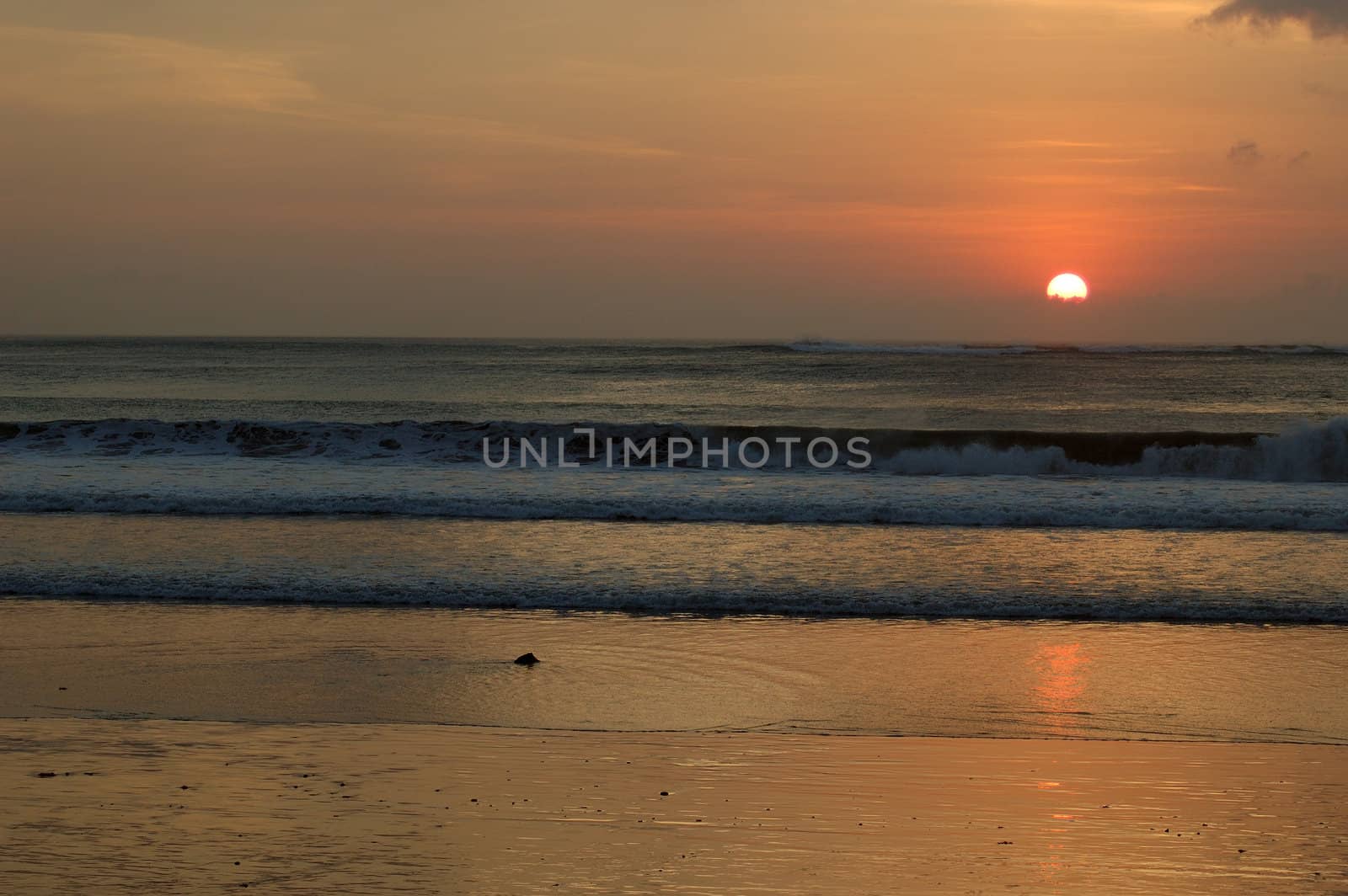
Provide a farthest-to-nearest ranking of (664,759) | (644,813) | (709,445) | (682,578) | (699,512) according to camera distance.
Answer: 1. (709,445)
2. (699,512)
3. (682,578)
4. (664,759)
5. (644,813)

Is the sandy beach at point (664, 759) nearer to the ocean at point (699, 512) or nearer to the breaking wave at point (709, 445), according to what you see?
the ocean at point (699, 512)

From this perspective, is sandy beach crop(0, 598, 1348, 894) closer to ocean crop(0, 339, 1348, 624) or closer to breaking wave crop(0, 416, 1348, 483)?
ocean crop(0, 339, 1348, 624)

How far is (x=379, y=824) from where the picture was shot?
5.03m

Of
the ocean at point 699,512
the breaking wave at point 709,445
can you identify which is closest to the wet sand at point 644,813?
the ocean at point 699,512

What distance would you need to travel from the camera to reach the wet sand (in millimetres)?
4531

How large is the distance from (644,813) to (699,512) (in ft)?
33.7

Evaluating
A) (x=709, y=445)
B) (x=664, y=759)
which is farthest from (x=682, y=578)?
(x=709, y=445)

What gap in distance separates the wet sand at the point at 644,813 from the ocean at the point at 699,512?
3729 mm

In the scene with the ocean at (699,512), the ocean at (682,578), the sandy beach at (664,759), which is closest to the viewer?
the sandy beach at (664,759)

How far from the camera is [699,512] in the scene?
50.7 feet

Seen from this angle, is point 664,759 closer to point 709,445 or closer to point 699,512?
point 699,512

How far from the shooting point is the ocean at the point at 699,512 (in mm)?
10367

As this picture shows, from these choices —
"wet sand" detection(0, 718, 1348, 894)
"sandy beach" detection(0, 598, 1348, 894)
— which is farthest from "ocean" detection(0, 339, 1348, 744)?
"wet sand" detection(0, 718, 1348, 894)

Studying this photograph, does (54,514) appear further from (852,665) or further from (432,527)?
(852,665)
